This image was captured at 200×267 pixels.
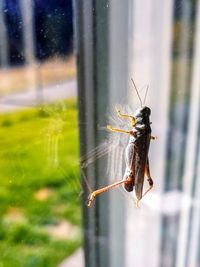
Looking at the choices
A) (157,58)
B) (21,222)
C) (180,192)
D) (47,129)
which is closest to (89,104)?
(47,129)

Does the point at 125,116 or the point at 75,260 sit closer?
the point at 125,116

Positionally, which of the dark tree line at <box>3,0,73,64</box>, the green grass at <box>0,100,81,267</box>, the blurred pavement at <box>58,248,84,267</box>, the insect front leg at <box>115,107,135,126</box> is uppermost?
the dark tree line at <box>3,0,73,64</box>

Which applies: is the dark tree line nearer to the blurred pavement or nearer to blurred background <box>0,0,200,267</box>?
blurred background <box>0,0,200,267</box>

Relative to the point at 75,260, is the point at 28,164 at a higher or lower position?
higher

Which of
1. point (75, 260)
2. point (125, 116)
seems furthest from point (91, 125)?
point (75, 260)

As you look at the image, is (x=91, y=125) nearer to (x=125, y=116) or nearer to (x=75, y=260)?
(x=125, y=116)

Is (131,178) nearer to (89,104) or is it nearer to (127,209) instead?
(89,104)

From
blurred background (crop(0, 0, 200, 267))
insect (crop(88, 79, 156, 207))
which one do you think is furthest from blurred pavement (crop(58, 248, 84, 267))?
insect (crop(88, 79, 156, 207))
